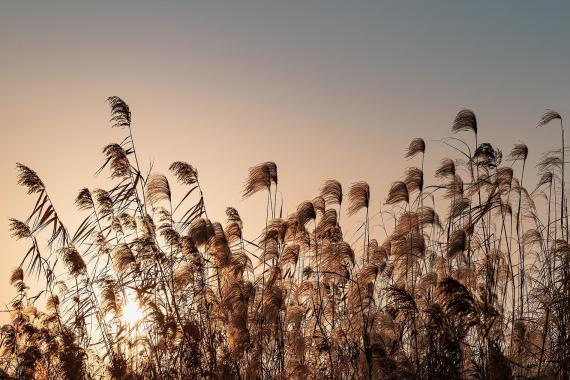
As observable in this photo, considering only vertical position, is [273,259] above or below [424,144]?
below

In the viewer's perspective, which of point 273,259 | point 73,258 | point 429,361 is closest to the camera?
point 429,361

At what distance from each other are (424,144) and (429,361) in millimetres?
3314

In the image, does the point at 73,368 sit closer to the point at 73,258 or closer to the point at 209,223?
the point at 73,258

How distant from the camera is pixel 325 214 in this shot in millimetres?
8383

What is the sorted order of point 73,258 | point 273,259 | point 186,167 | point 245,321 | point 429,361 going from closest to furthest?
1. point 429,361
2. point 245,321
3. point 186,167
4. point 273,259
5. point 73,258

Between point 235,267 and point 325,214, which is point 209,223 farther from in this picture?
point 325,214

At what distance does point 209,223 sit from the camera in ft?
24.4

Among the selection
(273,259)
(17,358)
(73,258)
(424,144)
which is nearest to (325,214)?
(273,259)

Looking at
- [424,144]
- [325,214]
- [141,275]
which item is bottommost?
[141,275]

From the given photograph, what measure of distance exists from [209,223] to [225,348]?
4.07 feet

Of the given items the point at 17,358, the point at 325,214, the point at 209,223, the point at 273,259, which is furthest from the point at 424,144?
the point at 17,358

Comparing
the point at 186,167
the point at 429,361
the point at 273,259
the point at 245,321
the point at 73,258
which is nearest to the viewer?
the point at 429,361

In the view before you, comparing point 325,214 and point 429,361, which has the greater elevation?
point 325,214

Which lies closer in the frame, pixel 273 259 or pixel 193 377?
pixel 193 377
